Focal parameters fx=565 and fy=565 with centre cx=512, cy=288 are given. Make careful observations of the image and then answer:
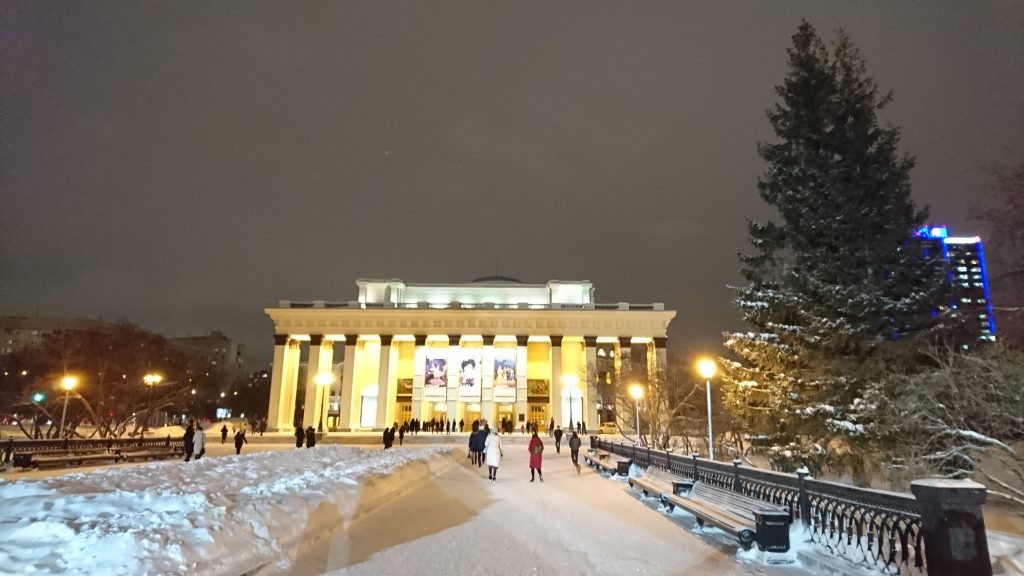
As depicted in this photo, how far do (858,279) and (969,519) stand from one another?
46.9ft

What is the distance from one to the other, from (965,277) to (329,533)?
18471mm

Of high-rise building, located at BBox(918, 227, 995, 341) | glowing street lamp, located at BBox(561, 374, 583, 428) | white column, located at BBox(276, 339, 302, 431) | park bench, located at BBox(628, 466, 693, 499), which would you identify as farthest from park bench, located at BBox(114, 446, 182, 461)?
glowing street lamp, located at BBox(561, 374, 583, 428)

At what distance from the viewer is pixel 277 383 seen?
58.3 m

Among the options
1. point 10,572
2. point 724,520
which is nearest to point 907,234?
point 724,520

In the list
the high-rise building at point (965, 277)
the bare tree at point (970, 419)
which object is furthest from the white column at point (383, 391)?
the bare tree at point (970, 419)

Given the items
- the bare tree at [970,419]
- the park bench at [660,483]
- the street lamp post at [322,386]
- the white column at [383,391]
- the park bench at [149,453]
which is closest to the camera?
the bare tree at [970,419]

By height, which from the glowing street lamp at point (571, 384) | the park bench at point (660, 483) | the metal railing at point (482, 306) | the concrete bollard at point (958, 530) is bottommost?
the park bench at point (660, 483)

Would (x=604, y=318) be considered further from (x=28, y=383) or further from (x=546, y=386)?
(x=28, y=383)

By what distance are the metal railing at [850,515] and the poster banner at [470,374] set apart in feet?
159

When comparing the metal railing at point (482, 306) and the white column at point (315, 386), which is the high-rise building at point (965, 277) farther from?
the white column at point (315, 386)

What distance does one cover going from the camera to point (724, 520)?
7.94 meters

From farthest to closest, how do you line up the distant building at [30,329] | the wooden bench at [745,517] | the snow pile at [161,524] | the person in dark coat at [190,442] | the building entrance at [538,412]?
the distant building at [30,329] < the building entrance at [538,412] < the person in dark coat at [190,442] < the wooden bench at [745,517] < the snow pile at [161,524]

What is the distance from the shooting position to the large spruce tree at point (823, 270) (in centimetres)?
1644

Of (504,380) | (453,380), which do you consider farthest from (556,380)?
(453,380)
